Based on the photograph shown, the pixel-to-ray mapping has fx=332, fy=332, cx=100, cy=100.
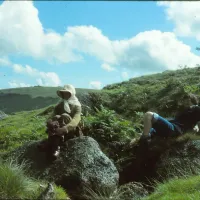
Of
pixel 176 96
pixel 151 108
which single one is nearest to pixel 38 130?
pixel 151 108

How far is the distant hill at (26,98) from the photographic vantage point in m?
26.1

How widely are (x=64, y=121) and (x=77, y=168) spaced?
1.21 m

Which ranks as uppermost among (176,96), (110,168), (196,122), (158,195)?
(176,96)

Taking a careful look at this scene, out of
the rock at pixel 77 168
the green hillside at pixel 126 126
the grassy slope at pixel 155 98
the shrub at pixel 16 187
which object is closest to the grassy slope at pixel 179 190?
the green hillside at pixel 126 126

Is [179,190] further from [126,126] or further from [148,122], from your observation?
[126,126]

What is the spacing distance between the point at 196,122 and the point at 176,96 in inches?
194

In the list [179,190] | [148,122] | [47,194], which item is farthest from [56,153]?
[179,190]

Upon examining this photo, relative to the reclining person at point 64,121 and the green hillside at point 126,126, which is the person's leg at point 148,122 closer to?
the green hillside at point 126,126

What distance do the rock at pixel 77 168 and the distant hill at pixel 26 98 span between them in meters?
16.7

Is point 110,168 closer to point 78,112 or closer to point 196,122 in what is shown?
point 78,112

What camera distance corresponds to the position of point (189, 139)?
9.07m

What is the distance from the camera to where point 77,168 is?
7398 mm

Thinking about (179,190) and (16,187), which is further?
(179,190)

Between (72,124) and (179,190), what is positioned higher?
(72,124)
